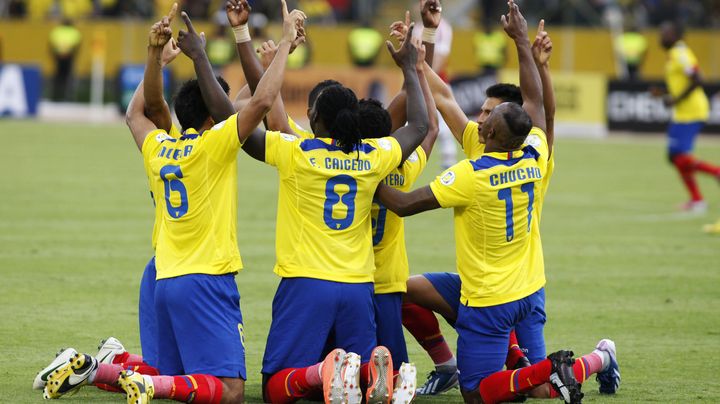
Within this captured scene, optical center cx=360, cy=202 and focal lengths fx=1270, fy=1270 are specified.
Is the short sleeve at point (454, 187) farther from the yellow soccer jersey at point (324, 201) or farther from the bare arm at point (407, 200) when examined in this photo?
the yellow soccer jersey at point (324, 201)

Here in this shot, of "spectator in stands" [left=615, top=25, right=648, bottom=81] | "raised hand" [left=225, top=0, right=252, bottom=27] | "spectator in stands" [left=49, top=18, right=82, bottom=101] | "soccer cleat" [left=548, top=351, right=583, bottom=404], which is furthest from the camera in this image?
"spectator in stands" [left=615, top=25, right=648, bottom=81]

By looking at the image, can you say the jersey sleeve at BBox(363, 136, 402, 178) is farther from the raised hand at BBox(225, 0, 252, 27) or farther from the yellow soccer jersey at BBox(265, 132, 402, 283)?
the raised hand at BBox(225, 0, 252, 27)

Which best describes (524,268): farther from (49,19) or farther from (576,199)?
(49,19)

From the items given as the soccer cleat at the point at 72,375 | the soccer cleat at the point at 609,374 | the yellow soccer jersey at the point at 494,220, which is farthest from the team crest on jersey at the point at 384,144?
the soccer cleat at the point at 72,375

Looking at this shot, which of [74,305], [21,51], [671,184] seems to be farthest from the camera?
[21,51]

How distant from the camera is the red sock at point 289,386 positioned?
7.19 meters

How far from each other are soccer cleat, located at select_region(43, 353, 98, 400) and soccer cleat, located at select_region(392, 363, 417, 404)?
5.72ft

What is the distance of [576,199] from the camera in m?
19.3

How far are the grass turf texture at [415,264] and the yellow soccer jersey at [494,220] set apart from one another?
0.97 meters

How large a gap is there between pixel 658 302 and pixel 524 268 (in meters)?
4.29

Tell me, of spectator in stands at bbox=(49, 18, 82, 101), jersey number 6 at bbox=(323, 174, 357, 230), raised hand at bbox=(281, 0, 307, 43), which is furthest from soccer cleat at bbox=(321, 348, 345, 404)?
spectator in stands at bbox=(49, 18, 82, 101)

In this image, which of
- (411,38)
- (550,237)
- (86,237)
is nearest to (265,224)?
(86,237)

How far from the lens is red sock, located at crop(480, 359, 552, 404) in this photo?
7.23 metres

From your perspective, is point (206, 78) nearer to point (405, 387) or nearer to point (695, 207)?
point (405, 387)
